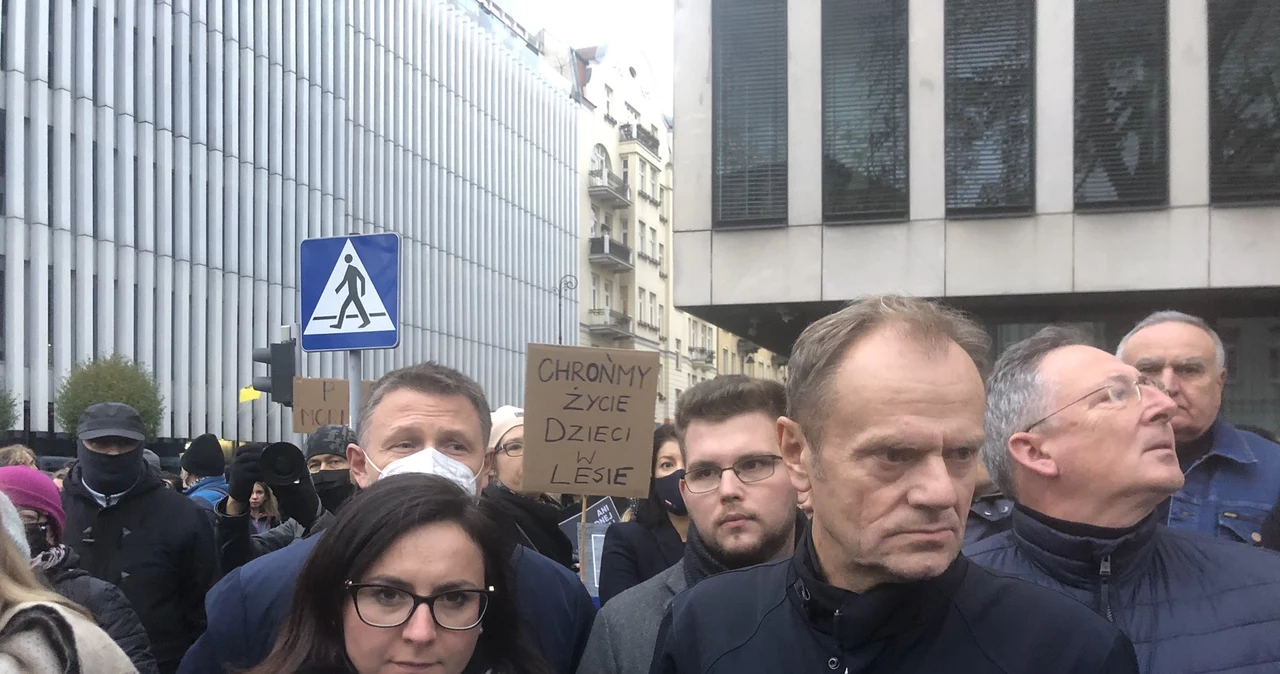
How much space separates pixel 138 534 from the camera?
4.84m

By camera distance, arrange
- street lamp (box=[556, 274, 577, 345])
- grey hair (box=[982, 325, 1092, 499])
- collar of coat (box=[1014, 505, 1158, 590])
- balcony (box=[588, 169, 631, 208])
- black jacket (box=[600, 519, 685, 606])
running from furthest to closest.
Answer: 1. balcony (box=[588, 169, 631, 208])
2. street lamp (box=[556, 274, 577, 345])
3. black jacket (box=[600, 519, 685, 606])
4. grey hair (box=[982, 325, 1092, 499])
5. collar of coat (box=[1014, 505, 1158, 590])

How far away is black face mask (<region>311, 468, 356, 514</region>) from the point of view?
15.1 feet

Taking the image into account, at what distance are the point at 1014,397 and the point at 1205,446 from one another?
111 cm

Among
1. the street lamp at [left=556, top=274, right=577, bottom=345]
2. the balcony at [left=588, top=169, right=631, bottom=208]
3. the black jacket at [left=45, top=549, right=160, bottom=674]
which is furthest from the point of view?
the balcony at [left=588, top=169, right=631, bottom=208]

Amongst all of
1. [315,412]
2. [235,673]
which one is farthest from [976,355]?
[315,412]

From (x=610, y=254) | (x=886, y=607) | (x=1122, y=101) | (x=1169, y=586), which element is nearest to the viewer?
(x=886, y=607)

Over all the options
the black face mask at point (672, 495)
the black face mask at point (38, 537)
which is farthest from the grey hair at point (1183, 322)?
the black face mask at point (38, 537)

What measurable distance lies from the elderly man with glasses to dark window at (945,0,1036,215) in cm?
1133

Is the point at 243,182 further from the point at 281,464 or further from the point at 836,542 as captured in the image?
the point at 836,542

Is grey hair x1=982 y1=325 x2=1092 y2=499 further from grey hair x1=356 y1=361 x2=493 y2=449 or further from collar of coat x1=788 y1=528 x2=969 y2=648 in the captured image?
grey hair x1=356 y1=361 x2=493 y2=449

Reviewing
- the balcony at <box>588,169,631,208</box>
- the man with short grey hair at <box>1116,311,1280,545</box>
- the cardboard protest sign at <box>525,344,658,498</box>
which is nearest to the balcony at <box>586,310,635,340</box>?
the balcony at <box>588,169,631,208</box>

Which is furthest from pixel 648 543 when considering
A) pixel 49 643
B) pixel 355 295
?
pixel 355 295

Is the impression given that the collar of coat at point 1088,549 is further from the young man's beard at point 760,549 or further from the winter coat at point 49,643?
the winter coat at point 49,643

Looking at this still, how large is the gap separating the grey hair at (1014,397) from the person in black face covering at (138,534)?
3.54m
